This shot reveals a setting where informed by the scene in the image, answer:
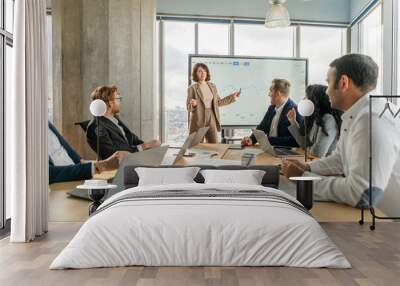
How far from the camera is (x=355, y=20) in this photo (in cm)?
512

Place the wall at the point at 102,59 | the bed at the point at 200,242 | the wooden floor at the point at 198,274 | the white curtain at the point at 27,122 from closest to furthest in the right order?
the wooden floor at the point at 198,274 < the bed at the point at 200,242 < the white curtain at the point at 27,122 < the wall at the point at 102,59

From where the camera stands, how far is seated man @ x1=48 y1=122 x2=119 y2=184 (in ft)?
16.4

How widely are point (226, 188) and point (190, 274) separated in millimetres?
1090

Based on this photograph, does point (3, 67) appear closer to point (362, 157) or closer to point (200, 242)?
point (200, 242)

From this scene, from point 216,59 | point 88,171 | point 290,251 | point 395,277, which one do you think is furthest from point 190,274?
point 216,59

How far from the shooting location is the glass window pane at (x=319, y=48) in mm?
5133

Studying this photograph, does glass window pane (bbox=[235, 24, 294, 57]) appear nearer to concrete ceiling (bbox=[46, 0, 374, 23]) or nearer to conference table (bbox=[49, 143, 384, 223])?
concrete ceiling (bbox=[46, 0, 374, 23])

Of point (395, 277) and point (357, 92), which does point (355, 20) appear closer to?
point (357, 92)

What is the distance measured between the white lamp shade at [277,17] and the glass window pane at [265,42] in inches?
2.2

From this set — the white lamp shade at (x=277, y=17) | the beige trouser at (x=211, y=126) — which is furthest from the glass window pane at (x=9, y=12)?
the white lamp shade at (x=277, y=17)

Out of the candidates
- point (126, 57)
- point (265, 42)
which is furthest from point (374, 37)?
point (126, 57)

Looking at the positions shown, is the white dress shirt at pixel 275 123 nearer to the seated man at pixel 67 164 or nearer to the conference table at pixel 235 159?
the conference table at pixel 235 159

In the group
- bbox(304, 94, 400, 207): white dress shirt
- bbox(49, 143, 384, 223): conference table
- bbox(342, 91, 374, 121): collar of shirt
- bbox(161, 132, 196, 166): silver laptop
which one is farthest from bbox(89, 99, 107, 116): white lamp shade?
bbox(342, 91, 374, 121): collar of shirt

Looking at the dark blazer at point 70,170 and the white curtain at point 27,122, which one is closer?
the white curtain at point 27,122
